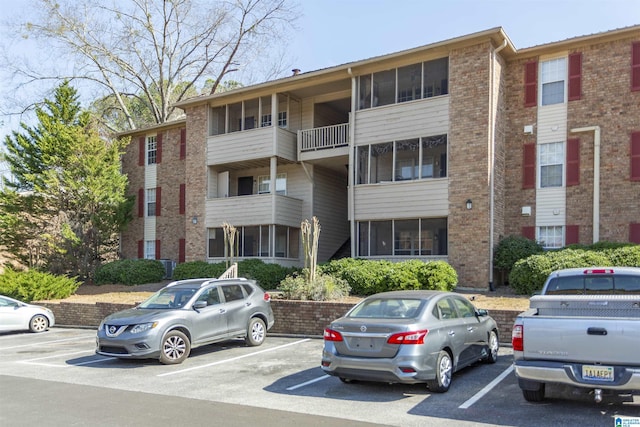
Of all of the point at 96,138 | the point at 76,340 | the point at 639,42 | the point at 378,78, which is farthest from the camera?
the point at 96,138

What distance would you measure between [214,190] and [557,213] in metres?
14.3

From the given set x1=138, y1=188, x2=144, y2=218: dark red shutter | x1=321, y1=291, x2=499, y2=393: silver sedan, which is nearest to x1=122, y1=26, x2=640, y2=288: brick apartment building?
x1=138, y1=188, x2=144, y2=218: dark red shutter

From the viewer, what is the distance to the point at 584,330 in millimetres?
6023

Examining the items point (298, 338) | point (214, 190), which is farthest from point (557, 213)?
point (214, 190)

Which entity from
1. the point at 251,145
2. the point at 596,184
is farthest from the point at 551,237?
the point at 251,145

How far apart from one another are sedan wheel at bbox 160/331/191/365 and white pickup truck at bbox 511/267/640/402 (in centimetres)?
627

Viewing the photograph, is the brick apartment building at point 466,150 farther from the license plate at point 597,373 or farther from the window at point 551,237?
the license plate at point 597,373

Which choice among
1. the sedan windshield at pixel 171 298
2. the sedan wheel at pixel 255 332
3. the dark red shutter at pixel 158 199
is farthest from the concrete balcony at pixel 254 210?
the sedan windshield at pixel 171 298

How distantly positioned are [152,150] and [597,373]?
26.7 m

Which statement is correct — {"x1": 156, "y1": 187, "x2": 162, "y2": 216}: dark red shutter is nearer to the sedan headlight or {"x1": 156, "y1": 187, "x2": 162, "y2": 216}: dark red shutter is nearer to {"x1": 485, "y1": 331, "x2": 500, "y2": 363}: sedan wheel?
the sedan headlight

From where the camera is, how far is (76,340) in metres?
14.3

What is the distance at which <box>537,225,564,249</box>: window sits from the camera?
1809cm

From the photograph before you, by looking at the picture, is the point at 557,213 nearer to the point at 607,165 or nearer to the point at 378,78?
the point at 607,165

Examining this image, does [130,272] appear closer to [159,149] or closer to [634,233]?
→ [159,149]
